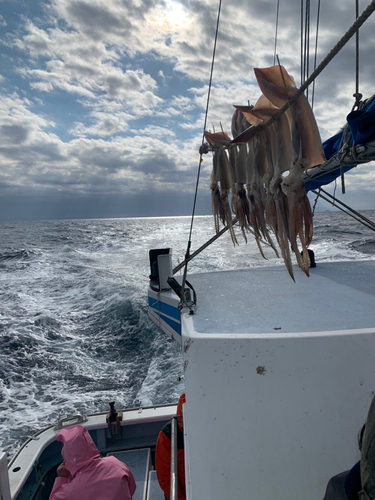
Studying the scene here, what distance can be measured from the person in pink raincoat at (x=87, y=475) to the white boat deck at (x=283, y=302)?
136 centimetres

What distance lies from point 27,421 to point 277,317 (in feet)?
21.3

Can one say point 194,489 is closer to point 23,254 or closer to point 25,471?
point 25,471

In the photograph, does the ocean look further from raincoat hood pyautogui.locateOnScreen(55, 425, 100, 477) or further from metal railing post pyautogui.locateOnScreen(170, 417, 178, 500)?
raincoat hood pyautogui.locateOnScreen(55, 425, 100, 477)

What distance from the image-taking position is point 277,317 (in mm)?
2645

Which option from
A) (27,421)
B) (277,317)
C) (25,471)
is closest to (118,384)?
(27,421)

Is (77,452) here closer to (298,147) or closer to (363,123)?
(298,147)

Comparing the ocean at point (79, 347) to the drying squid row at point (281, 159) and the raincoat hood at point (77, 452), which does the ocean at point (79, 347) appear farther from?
the raincoat hood at point (77, 452)

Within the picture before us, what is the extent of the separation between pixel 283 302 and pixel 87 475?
233 cm

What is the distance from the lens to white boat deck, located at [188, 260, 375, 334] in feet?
7.93

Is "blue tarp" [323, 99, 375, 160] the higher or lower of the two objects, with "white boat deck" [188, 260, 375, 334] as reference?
higher

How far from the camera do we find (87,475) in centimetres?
240

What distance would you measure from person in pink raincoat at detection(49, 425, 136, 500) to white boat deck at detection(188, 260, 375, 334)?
136cm

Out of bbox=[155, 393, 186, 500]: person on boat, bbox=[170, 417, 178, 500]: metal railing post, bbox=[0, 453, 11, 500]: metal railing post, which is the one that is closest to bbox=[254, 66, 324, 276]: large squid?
bbox=[170, 417, 178, 500]: metal railing post

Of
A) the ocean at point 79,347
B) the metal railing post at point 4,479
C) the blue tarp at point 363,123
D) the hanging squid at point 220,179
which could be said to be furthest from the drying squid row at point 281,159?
the ocean at point 79,347
